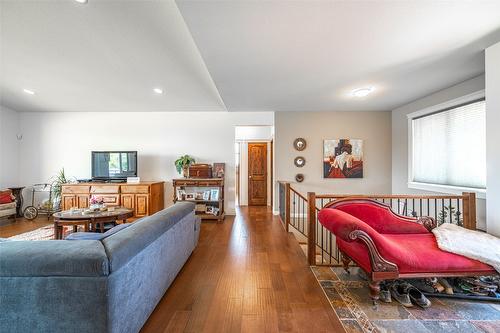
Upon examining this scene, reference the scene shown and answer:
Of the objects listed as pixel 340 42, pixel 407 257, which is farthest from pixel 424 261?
pixel 340 42

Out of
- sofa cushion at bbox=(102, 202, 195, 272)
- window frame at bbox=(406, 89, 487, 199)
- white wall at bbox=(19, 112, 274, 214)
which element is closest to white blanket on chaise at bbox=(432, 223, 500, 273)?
window frame at bbox=(406, 89, 487, 199)

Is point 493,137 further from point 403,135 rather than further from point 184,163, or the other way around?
point 184,163

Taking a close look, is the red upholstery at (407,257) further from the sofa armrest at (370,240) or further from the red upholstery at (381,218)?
the red upholstery at (381,218)

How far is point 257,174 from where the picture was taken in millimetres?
6914

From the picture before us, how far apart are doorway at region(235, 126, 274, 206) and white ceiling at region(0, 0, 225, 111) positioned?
2.03 metres

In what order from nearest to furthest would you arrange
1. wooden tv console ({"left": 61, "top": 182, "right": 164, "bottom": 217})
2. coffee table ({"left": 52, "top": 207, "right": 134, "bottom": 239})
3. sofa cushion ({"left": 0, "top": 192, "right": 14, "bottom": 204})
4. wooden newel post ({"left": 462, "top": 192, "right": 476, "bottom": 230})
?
1. wooden newel post ({"left": 462, "top": 192, "right": 476, "bottom": 230})
2. coffee table ({"left": 52, "top": 207, "right": 134, "bottom": 239})
3. sofa cushion ({"left": 0, "top": 192, "right": 14, "bottom": 204})
4. wooden tv console ({"left": 61, "top": 182, "right": 164, "bottom": 217})

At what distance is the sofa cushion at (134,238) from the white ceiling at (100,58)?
2.18 metres

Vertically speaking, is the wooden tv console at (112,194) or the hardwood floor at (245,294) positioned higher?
the wooden tv console at (112,194)

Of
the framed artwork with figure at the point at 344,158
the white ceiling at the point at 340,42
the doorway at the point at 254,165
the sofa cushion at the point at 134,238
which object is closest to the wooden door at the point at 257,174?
the doorway at the point at 254,165

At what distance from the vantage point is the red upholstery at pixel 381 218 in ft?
8.70

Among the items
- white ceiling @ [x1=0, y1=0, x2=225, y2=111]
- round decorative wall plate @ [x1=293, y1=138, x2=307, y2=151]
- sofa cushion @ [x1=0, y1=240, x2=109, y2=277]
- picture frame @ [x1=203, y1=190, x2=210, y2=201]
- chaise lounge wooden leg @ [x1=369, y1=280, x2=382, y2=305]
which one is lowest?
chaise lounge wooden leg @ [x1=369, y1=280, x2=382, y2=305]

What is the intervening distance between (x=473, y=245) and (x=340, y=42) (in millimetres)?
2346

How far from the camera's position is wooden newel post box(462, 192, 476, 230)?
2.64 m

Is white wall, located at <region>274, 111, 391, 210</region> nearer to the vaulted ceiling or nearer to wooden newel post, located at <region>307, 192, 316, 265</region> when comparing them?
the vaulted ceiling
